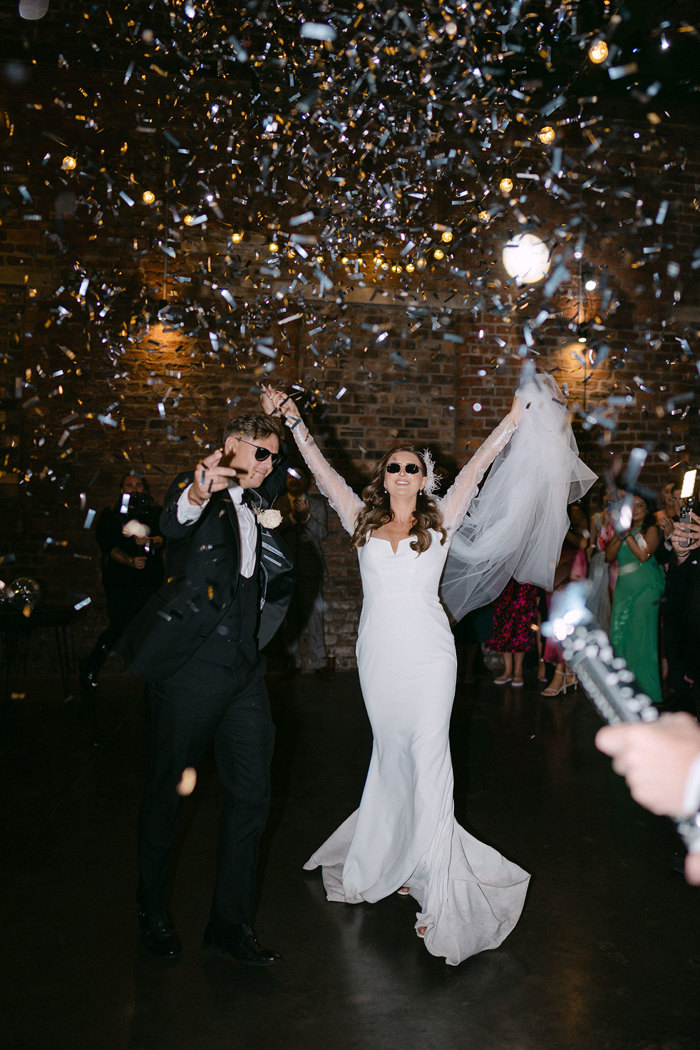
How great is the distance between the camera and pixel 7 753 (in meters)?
5.72

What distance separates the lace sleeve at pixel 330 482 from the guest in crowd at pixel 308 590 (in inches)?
166

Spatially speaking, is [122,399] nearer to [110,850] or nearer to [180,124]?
[180,124]

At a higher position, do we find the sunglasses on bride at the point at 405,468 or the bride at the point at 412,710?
the sunglasses on bride at the point at 405,468

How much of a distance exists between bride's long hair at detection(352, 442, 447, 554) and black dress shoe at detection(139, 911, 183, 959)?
5.60 feet

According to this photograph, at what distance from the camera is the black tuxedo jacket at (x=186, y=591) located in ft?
10.2

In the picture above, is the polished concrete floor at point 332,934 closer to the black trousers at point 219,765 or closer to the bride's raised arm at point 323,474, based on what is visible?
the black trousers at point 219,765

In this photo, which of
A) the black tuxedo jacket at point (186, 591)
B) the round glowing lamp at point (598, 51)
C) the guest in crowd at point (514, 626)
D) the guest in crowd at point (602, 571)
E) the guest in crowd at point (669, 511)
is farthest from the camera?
the guest in crowd at point (514, 626)

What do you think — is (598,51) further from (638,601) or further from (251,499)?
(251,499)

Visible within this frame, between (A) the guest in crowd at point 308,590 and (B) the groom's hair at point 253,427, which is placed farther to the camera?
(A) the guest in crowd at point 308,590

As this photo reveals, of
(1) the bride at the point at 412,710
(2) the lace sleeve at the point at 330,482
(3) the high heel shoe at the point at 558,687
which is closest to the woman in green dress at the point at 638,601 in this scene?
(3) the high heel shoe at the point at 558,687

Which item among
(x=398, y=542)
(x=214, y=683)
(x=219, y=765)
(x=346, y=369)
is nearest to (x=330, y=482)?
(x=398, y=542)

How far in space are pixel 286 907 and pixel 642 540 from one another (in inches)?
178

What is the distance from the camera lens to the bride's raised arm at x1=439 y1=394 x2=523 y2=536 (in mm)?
3885

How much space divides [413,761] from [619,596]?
413 centimetres
